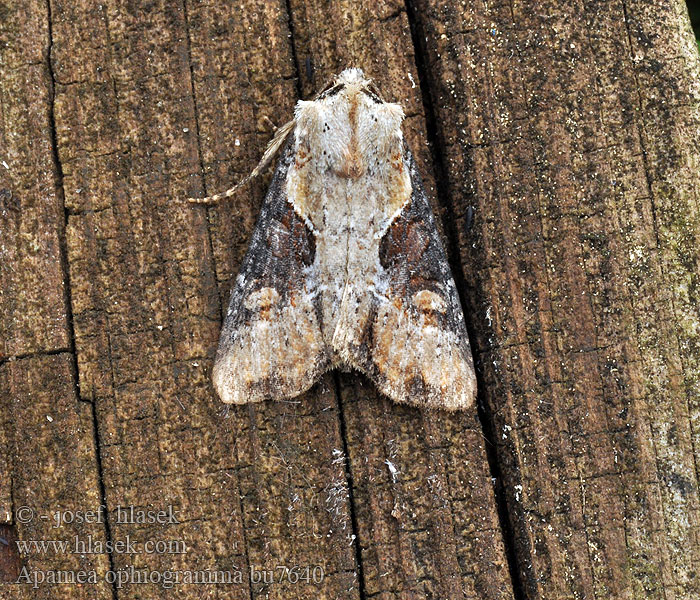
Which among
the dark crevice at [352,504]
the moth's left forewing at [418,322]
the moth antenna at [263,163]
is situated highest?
the moth antenna at [263,163]

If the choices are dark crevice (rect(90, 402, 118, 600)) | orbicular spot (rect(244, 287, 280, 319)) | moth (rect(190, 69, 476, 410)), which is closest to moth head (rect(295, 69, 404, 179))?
moth (rect(190, 69, 476, 410))

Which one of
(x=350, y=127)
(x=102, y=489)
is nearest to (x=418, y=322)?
(x=350, y=127)

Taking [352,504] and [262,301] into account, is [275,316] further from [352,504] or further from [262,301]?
[352,504]

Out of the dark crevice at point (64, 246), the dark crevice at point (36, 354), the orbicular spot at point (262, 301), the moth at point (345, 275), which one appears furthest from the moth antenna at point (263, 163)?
the dark crevice at point (36, 354)

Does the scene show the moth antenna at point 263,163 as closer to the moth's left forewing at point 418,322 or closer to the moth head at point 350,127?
the moth head at point 350,127

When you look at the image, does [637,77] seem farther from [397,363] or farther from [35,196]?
[35,196]

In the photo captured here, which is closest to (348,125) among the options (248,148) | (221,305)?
(248,148)
